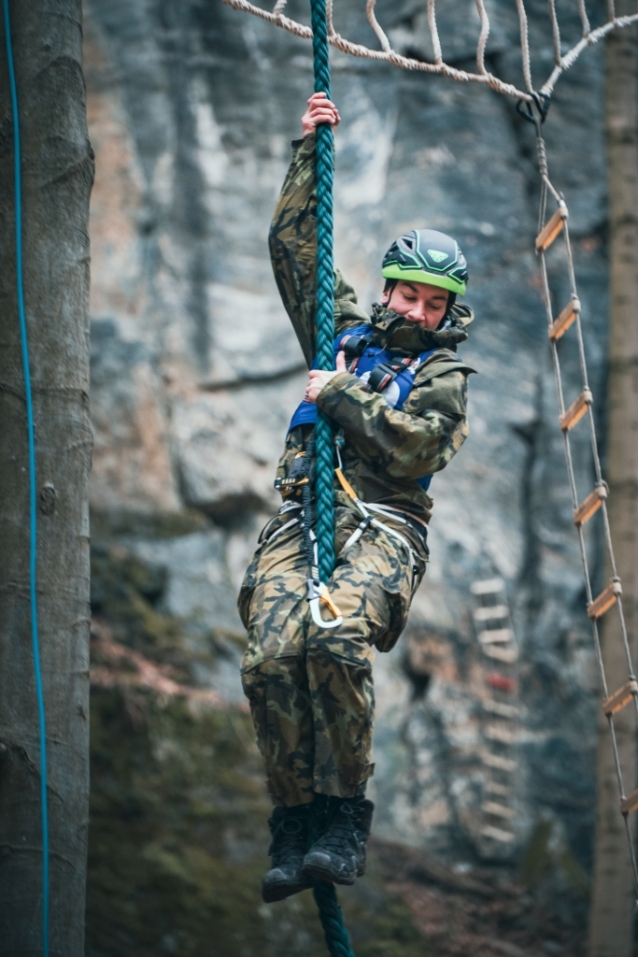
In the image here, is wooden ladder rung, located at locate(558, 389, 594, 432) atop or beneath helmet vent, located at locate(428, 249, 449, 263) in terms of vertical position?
beneath

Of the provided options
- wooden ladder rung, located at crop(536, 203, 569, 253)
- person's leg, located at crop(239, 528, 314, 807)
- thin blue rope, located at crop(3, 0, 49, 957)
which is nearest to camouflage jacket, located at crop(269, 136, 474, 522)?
person's leg, located at crop(239, 528, 314, 807)

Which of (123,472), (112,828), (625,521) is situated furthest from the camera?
(123,472)

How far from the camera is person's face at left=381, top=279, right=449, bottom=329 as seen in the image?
12.4 ft

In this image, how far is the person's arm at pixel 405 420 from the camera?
3.53 metres

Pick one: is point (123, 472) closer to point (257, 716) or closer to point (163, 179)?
point (163, 179)

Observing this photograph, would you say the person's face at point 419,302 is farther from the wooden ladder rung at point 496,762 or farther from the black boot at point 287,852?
the wooden ladder rung at point 496,762

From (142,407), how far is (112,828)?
141 inches

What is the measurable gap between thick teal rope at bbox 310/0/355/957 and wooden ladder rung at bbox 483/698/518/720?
6.11 metres

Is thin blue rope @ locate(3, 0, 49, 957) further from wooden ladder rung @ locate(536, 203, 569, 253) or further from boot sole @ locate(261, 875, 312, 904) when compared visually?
wooden ladder rung @ locate(536, 203, 569, 253)

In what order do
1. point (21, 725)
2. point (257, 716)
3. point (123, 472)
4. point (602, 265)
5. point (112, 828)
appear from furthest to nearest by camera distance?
point (602, 265)
point (123, 472)
point (112, 828)
point (257, 716)
point (21, 725)

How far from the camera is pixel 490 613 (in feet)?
31.8

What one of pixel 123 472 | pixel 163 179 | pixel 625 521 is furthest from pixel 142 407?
pixel 625 521

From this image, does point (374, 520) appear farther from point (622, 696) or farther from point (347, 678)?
point (622, 696)

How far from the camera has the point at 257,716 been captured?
345 cm
